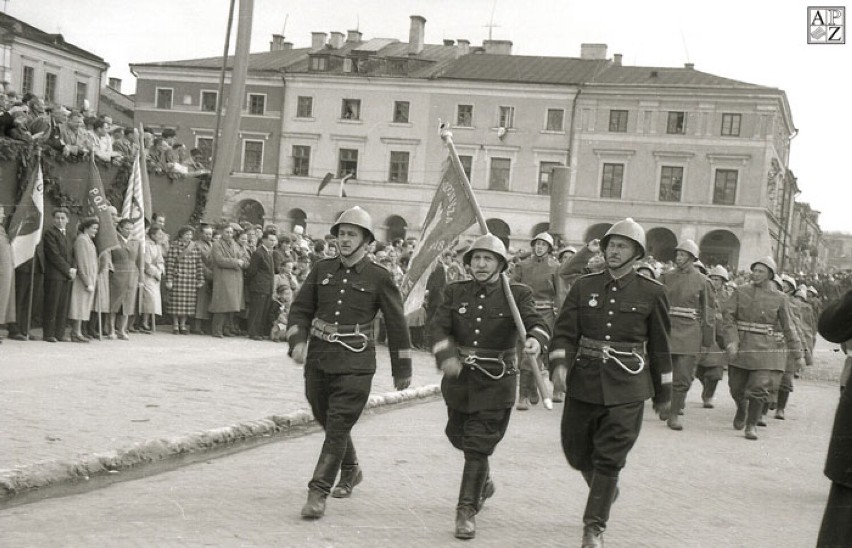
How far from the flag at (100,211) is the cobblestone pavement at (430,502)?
6.43 m

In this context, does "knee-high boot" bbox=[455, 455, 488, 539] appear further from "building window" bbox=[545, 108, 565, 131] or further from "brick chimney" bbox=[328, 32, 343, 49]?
"brick chimney" bbox=[328, 32, 343, 49]

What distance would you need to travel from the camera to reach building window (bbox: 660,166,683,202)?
5066cm

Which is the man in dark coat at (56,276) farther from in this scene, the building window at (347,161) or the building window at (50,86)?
the building window at (347,161)

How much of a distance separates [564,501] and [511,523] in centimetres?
88

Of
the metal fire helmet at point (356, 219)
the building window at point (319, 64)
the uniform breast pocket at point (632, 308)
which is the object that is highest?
the building window at point (319, 64)

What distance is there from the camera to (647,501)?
307 inches

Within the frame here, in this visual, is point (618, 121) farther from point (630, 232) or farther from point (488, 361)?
point (488, 361)

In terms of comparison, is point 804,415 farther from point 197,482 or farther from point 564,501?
point 197,482

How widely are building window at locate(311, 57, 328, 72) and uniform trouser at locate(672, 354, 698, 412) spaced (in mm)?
42556

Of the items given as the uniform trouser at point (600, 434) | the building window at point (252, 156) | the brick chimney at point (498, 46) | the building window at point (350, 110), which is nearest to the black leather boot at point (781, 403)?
the uniform trouser at point (600, 434)

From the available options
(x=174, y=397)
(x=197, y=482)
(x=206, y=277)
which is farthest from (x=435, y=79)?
(x=197, y=482)

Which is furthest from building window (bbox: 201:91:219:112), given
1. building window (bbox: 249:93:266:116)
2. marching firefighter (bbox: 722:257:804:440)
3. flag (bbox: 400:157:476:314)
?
flag (bbox: 400:157:476:314)

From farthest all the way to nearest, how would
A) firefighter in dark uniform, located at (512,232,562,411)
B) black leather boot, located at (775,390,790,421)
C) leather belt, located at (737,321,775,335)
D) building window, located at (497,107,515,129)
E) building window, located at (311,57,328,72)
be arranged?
building window, located at (311,57,328,72), building window, located at (497,107,515,129), black leather boot, located at (775,390,790,421), firefighter in dark uniform, located at (512,232,562,411), leather belt, located at (737,321,775,335)

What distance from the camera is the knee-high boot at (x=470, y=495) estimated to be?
638 centimetres
